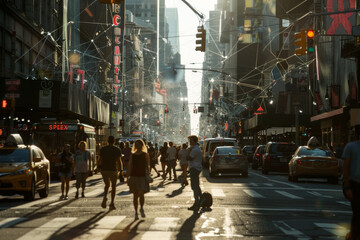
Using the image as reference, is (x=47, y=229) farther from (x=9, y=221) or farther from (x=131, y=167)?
(x=131, y=167)

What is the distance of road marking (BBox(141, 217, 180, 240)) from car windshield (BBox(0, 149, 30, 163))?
Answer: 7.00 meters

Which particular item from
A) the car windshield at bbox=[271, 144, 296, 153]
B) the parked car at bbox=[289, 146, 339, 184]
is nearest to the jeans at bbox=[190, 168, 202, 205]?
the parked car at bbox=[289, 146, 339, 184]

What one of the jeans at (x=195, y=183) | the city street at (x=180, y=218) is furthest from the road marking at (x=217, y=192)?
the jeans at (x=195, y=183)

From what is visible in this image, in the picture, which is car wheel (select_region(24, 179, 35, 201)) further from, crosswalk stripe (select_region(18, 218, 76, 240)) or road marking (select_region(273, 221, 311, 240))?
road marking (select_region(273, 221, 311, 240))

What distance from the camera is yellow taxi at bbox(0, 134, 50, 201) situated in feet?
57.2

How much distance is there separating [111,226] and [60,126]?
71.4 feet

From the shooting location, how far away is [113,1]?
15352 millimetres

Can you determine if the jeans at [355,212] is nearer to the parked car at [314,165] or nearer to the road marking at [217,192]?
the road marking at [217,192]

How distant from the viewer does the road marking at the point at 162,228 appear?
10.2m

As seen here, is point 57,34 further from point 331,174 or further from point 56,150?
point 331,174

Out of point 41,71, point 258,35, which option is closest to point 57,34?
point 41,71

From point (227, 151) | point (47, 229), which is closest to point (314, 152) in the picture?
point (227, 151)

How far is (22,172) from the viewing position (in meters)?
17.6

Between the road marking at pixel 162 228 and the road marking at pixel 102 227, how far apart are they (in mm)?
740
